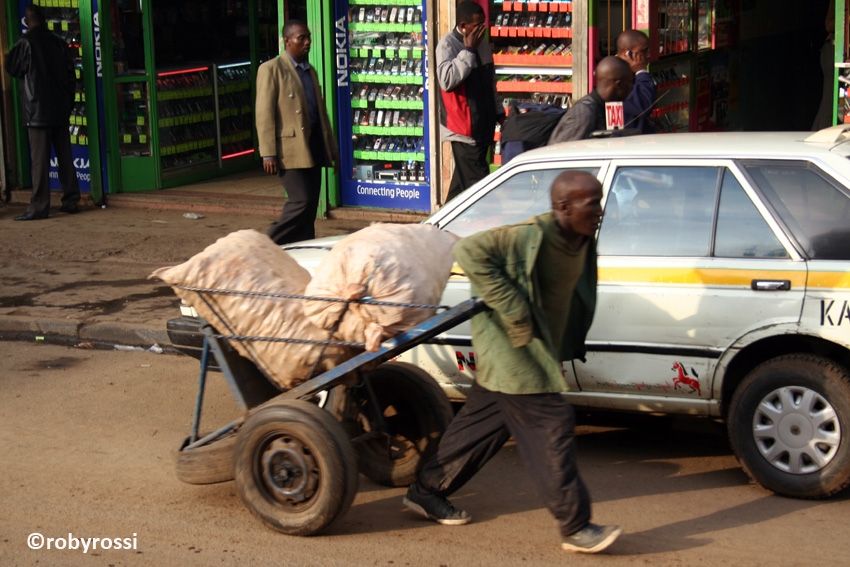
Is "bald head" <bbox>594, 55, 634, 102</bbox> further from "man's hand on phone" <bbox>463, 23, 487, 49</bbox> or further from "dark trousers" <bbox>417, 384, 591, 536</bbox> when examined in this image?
"dark trousers" <bbox>417, 384, 591, 536</bbox>

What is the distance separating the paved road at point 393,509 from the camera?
5484mm

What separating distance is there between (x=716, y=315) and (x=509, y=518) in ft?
4.39

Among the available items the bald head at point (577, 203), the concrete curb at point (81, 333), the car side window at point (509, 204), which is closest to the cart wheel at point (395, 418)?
the car side window at point (509, 204)

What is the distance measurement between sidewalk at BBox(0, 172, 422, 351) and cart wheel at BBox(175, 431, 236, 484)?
3.23 meters

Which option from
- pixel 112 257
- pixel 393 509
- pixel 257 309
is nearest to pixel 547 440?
pixel 393 509

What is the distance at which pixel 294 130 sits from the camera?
9.59m

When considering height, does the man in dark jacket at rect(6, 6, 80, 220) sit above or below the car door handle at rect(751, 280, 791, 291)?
above

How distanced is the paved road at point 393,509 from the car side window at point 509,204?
120 centimetres

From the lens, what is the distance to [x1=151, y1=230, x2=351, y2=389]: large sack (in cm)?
585

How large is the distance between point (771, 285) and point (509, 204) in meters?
1.44

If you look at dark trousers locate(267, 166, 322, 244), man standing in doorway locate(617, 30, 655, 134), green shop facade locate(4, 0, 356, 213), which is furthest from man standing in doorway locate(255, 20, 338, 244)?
green shop facade locate(4, 0, 356, 213)

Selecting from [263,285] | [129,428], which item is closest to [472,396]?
[263,285]

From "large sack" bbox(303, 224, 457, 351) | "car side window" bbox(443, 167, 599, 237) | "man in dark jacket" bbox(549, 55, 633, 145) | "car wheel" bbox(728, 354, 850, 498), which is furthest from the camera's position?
"man in dark jacket" bbox(549, 55, 633, 145)

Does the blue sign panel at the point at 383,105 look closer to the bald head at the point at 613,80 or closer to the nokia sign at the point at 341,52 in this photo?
the nokia sign at the point at 341,52
